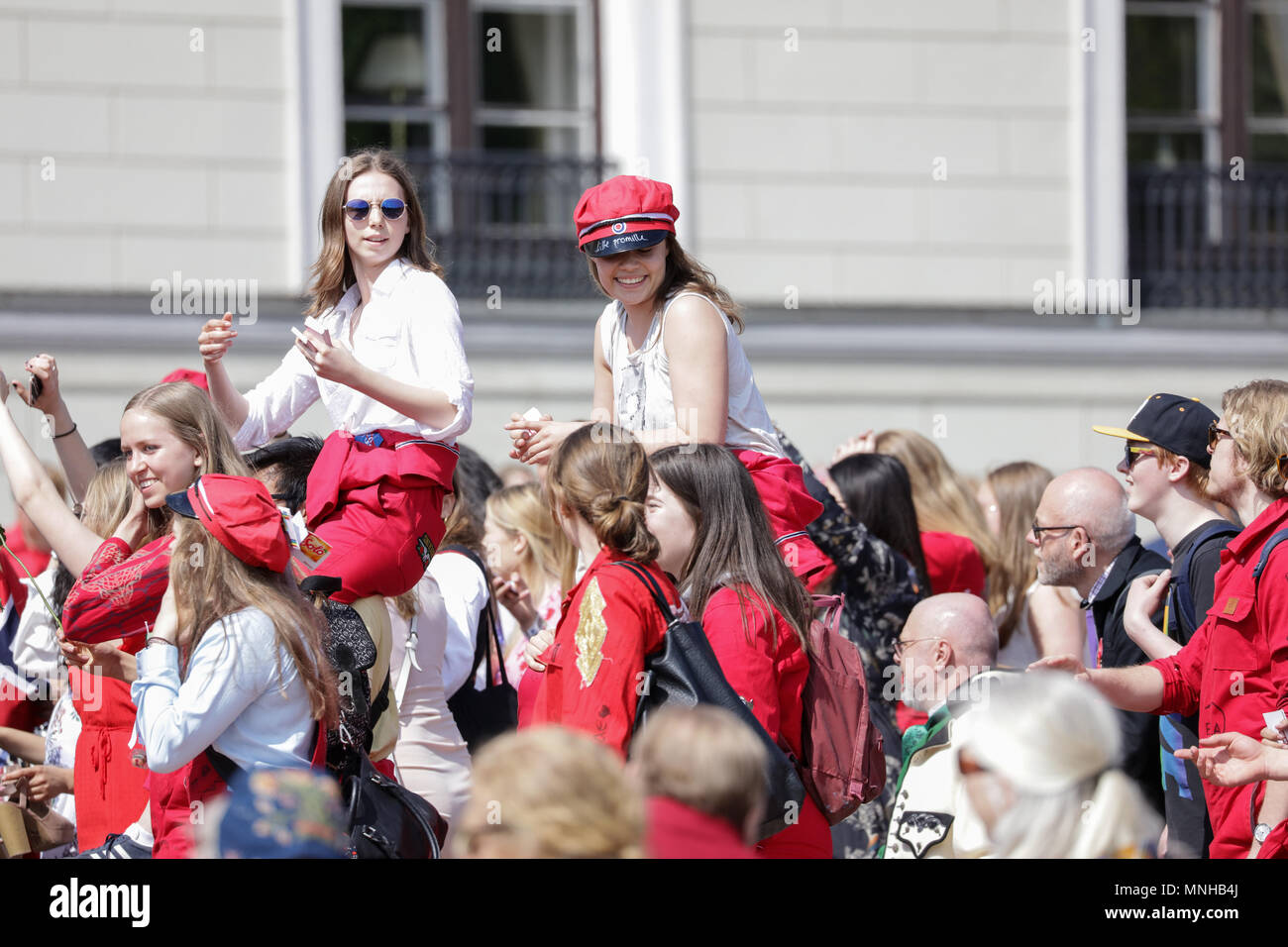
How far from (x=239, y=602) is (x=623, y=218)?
1.43 m

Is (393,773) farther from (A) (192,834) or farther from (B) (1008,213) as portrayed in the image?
(B) (1008,213)

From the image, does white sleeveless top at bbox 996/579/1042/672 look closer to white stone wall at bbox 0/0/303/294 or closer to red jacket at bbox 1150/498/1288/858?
red jacket at bbox 1150/498/1288/858

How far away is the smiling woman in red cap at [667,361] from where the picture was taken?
13.4 feet

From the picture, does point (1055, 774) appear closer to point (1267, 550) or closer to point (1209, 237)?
point (1267, 550)

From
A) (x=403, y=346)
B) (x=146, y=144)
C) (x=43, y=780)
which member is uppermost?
(x=146, y=144)

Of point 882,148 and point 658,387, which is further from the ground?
point 882,148

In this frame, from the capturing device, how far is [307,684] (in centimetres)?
329

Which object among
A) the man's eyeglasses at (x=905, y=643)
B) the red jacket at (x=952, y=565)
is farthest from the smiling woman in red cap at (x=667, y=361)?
the red jacket at (x=952, y=565)

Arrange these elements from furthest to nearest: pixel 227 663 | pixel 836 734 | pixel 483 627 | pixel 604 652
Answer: pixel 483 627, pixel 836 734, pixel 604 652, pixel 227 663

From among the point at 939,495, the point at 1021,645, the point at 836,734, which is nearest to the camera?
the point at 836,734

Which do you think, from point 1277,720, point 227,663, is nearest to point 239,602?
point 227,663

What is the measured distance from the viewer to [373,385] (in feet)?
12.4

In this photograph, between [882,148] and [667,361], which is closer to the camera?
[667,361]

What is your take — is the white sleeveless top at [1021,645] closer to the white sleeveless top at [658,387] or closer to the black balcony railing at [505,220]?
the white sleeveless top at [658,387]
